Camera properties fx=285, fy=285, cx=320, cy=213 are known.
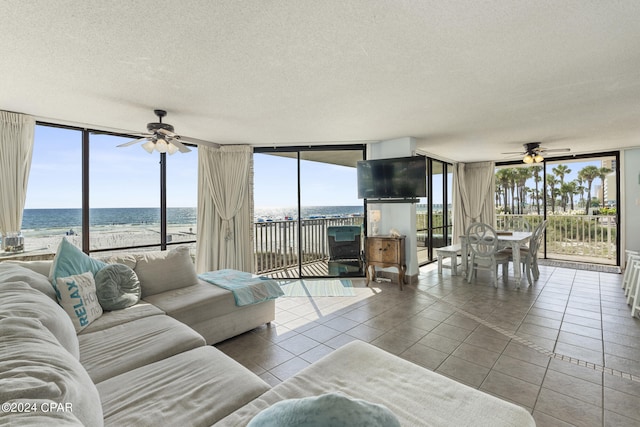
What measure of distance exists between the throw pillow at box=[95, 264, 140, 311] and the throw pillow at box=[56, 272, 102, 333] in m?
0.07

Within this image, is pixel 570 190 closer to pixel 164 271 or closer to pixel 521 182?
pixel 521 182

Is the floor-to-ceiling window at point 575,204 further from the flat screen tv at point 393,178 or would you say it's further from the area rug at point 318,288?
the area rug at point 318,288

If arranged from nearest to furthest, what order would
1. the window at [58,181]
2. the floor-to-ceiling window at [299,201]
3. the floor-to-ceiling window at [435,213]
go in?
the window at [58,181] < the floor-to-ceiling window at [299,201] < the floor-to-ceiling window at [435,213]

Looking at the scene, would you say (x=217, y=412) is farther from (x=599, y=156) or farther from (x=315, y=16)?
(x=599, y=156)

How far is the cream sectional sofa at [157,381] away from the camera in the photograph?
750 mm

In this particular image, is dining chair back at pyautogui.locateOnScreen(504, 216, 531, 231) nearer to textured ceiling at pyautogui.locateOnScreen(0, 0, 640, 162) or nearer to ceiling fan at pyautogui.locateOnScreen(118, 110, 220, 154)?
textured ceiling at pyautogui.locateOnScreen(0, 0, 640, 162)

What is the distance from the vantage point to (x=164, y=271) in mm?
2873

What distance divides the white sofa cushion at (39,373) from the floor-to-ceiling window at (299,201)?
422cm

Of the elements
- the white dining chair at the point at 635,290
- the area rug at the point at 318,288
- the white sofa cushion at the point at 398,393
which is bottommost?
the area rug at the point at 318,288

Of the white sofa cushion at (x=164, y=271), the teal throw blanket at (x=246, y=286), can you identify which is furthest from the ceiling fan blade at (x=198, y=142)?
the teal throw blanket at (x=246, y=286)

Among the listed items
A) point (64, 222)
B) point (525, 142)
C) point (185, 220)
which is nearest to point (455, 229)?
point (525, 142)

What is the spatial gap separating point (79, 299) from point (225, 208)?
292 cm

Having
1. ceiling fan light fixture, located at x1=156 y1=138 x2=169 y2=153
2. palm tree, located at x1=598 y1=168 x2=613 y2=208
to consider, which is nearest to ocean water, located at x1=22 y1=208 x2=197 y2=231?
ceiling fan light fixture, located at x1=156 y1=138 x2=169 y2=153

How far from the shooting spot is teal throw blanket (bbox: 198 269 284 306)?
283cm
